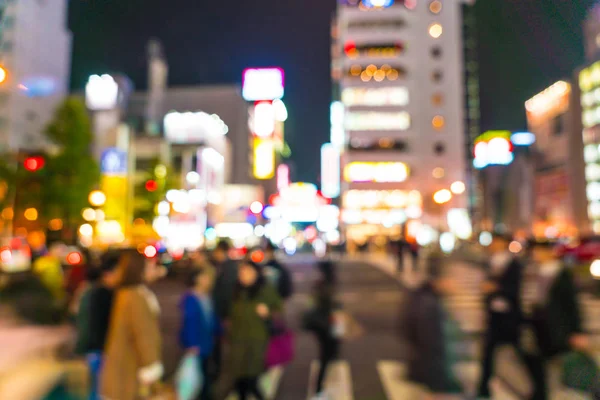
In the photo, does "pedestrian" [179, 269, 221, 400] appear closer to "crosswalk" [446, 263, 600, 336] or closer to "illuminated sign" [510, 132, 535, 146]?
"crosswalk" [446, 263, 600, 336]

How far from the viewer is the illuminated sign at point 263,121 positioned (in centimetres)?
6438

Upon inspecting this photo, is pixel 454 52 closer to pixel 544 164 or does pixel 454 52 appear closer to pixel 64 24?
pixel 544 164

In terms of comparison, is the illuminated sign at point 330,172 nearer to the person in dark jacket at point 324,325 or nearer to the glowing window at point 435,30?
the glowing window at point 435,30

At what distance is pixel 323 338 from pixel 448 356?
1.57 m

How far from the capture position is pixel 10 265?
53.6 feet

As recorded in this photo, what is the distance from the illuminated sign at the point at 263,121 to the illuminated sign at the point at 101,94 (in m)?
22.1

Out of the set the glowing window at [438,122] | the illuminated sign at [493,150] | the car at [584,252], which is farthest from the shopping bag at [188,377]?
the illuminated sign at [493,150]

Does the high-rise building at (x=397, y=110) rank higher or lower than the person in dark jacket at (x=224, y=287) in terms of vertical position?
higher

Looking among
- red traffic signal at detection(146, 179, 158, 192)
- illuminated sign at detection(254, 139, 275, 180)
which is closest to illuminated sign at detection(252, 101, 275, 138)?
illuminated sign at detection(254, 139, 275, 180)

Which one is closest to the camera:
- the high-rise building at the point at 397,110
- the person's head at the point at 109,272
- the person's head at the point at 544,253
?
the person's head at the point at 109,272

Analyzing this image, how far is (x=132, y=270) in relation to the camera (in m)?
3.95

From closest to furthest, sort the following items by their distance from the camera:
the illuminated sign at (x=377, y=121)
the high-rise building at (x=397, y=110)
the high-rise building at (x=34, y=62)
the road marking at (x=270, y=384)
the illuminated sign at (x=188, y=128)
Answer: the road marking at (x=270, y=384) → the high-rise building at (x=34, y=62) → the illuminated sign at (x=188, y=128) → the high-rise building at (x=397, y=110) → the illuminated sign at (x=377, y=121)

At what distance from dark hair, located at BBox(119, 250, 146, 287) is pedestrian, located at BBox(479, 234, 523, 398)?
3444mm

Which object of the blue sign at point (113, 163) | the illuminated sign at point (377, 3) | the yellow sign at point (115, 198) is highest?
the illuminated sign at point (377, 3)
